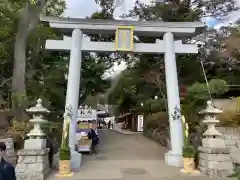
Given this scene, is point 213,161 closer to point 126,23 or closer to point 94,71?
point 126,23

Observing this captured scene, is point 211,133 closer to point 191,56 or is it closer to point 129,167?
point 129,167

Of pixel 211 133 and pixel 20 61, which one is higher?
pixel 20 61

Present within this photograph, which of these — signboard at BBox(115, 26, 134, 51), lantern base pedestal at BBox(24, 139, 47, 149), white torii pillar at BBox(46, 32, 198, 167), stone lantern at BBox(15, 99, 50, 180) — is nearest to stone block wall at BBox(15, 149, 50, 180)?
stone lantern at BBox(15, 99, 50, 180)


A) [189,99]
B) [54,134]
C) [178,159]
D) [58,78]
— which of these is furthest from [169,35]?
[58,78]

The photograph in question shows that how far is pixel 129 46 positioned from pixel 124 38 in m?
0.40

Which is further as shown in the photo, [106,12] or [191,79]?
[106,12]

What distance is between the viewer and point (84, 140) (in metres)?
16.3

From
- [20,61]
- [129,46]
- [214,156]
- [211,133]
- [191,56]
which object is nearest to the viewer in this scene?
[214,156]

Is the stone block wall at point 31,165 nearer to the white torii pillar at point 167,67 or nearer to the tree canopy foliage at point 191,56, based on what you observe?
the white torii pillar at point 167,67

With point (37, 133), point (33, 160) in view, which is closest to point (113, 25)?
point (37, 133)

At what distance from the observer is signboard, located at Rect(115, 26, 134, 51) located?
1250cm

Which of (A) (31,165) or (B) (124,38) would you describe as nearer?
(A) (31,165)

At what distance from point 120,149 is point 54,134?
4.79m

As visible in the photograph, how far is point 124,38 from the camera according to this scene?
12.5m
